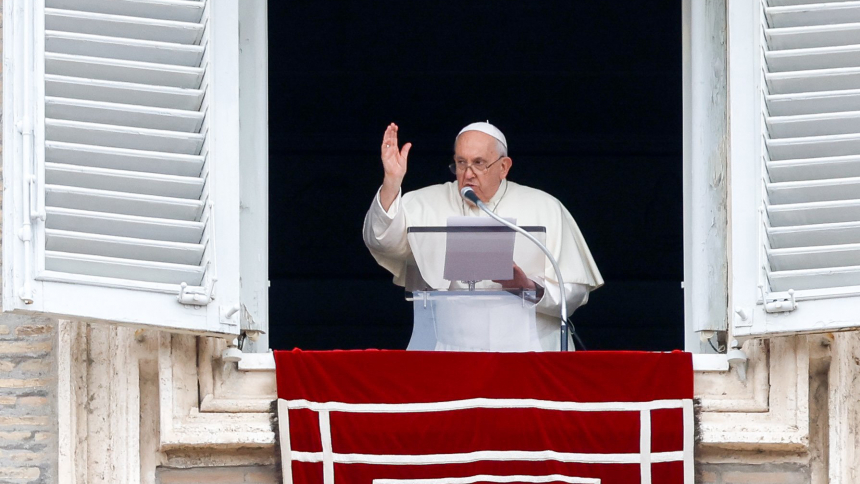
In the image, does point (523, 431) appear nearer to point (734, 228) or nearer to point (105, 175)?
point (734, 228)

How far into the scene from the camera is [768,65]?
5.41 meters

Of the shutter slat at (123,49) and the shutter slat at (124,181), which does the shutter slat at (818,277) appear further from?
the shutter slat at (123,49)

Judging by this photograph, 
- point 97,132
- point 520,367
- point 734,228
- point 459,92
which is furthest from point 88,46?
point 459,92

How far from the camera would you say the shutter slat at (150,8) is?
536 centimetres

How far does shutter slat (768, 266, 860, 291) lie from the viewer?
5254 mm

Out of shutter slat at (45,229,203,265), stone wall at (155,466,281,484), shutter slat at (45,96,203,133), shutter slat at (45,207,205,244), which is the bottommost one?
stone wall at (155,466,281,484)

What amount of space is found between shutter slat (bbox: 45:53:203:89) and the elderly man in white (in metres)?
0.71

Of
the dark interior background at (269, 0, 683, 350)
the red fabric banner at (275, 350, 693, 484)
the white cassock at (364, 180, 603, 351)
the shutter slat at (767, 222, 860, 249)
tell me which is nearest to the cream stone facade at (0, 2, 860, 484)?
the red fabric banner at (275, 350, 693, 484)

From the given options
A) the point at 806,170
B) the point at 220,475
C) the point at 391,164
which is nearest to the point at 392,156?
the point at 391,164

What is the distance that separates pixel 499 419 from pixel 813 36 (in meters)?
1.50

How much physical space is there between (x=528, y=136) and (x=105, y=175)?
4647 mm

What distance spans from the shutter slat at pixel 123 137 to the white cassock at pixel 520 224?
2.60ft

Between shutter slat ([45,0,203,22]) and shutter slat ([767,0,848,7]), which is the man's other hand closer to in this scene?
shutter slat ([767,0,848,7])

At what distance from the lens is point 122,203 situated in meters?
5.28
